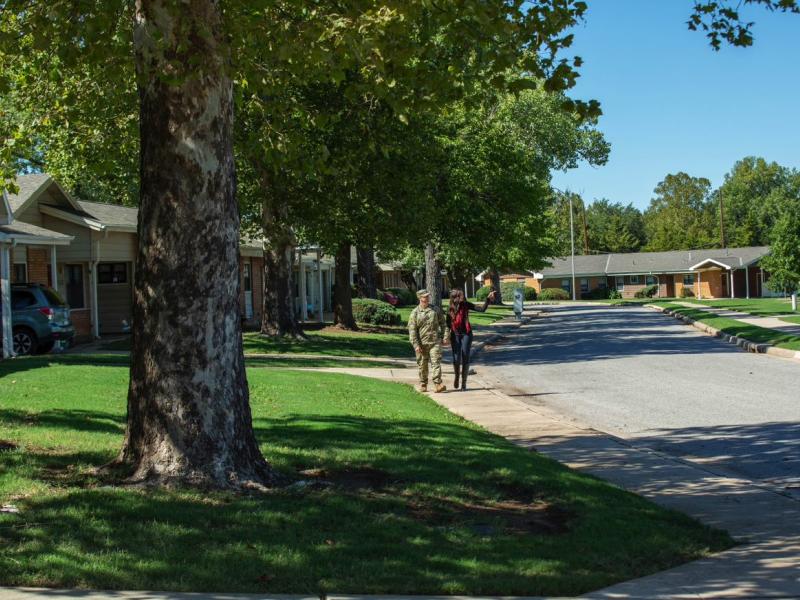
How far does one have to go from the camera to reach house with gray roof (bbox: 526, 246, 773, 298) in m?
86.9

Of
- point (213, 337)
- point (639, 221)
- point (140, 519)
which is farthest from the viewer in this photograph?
point (639, 221)

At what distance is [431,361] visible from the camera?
16.6 meters

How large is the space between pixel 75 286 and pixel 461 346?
660 inches

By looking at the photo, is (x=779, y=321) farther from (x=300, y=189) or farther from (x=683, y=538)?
(x=683, y=538)

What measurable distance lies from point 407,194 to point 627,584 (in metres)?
19.2

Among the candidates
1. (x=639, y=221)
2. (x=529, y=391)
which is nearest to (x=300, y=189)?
(x=529, y=391)

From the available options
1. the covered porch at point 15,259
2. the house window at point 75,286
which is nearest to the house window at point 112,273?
the house window at point 75,286

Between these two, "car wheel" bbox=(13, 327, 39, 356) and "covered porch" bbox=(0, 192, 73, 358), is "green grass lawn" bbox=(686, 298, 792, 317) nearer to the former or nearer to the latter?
"covered porch" bbox=(0, 192, 73, 358)

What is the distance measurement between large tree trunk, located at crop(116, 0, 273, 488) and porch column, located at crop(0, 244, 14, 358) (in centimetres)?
1335

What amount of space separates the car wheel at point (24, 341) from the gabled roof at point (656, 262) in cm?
6543

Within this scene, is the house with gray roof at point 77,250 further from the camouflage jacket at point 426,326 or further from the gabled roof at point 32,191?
the camouflage jacket at point 426,326

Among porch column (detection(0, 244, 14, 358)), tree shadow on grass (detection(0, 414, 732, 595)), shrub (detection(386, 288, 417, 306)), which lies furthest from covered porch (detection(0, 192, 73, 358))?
shrub (detection(386, 288, 417, 306))

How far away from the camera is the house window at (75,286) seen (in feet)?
94.6

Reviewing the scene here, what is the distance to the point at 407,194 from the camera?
24281 millimetres
